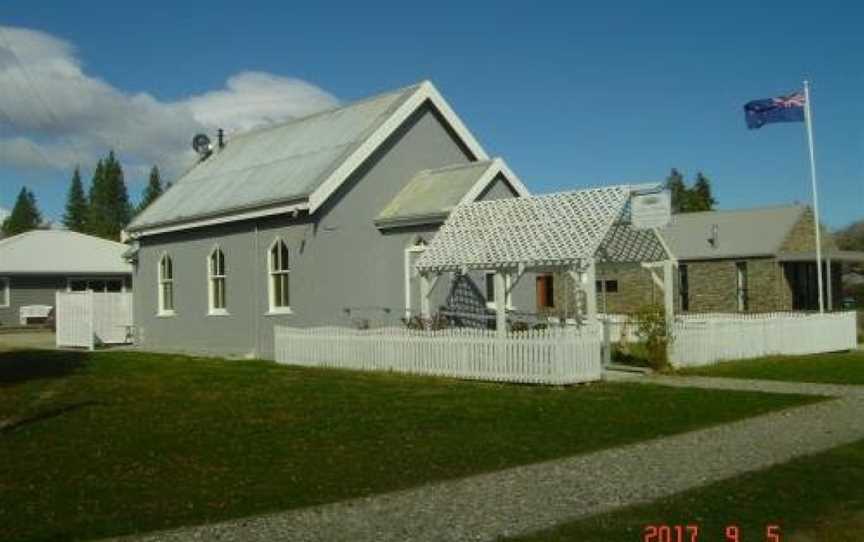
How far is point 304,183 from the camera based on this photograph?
24688mm

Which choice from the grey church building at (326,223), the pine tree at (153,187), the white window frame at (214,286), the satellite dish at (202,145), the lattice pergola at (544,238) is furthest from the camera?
the pine tree at (153,187)

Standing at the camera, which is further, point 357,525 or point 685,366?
point 685,366

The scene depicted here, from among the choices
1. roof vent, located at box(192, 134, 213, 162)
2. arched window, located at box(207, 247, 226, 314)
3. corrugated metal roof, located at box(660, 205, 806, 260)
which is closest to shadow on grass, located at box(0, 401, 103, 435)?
arched window, located at box(207, 247, 226, 314)

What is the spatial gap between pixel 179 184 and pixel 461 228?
1408cm

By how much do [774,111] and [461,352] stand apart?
1770 cm

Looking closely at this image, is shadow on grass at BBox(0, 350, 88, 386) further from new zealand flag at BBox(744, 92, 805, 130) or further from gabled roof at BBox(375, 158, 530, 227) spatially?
new zealand flag at BBox(744, 92, 805, 130)

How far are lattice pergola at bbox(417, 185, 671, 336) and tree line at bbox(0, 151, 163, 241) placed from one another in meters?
128

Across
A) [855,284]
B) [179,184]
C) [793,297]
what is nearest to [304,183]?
[179,184]

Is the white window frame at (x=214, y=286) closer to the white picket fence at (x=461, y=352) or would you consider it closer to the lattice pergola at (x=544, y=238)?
the white picket fence at (x=461, y=352)

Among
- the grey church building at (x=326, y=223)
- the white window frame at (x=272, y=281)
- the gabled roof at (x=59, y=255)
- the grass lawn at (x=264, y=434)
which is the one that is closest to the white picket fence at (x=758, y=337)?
the grass lawn at (x=264, y=434)

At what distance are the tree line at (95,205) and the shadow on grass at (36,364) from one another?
394 ft

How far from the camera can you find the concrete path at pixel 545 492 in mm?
7602

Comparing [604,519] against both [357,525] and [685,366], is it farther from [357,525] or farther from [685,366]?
[685,366]

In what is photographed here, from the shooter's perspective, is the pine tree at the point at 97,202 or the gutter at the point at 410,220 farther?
the pine tree at the point at 97,202
